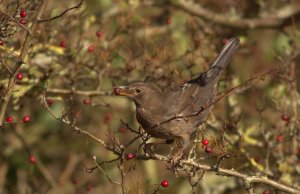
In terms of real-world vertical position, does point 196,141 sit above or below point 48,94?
above

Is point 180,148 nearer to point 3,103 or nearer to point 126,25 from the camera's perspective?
point 3,103

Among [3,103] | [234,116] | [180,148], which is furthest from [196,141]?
[234,116]

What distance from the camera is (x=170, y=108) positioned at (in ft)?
21.6

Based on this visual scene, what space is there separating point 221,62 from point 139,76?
1.08 meters

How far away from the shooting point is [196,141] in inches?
224

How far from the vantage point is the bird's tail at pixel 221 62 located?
716 cm

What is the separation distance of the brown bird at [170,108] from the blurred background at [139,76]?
166 mm

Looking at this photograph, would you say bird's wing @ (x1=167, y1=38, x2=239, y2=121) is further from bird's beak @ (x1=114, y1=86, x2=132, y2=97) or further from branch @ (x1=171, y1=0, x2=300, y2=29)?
branch @ (x1=171, y1=0, x2=300, y2=29)

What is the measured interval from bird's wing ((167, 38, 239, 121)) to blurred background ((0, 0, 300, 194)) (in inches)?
10.8

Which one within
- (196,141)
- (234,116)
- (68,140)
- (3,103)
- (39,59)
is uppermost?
(3,103)

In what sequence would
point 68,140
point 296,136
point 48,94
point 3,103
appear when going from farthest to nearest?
1. point 68,140
2. point 48,94
3. point 296,136
4. point 3,103

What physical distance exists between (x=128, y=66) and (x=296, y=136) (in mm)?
Answer: 1899

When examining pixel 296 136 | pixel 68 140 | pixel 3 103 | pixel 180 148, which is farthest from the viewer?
pixel 68 140

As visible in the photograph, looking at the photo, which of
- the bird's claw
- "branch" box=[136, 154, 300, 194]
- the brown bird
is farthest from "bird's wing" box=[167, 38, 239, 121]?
"branch" box=[136, 154, 300, 194]
